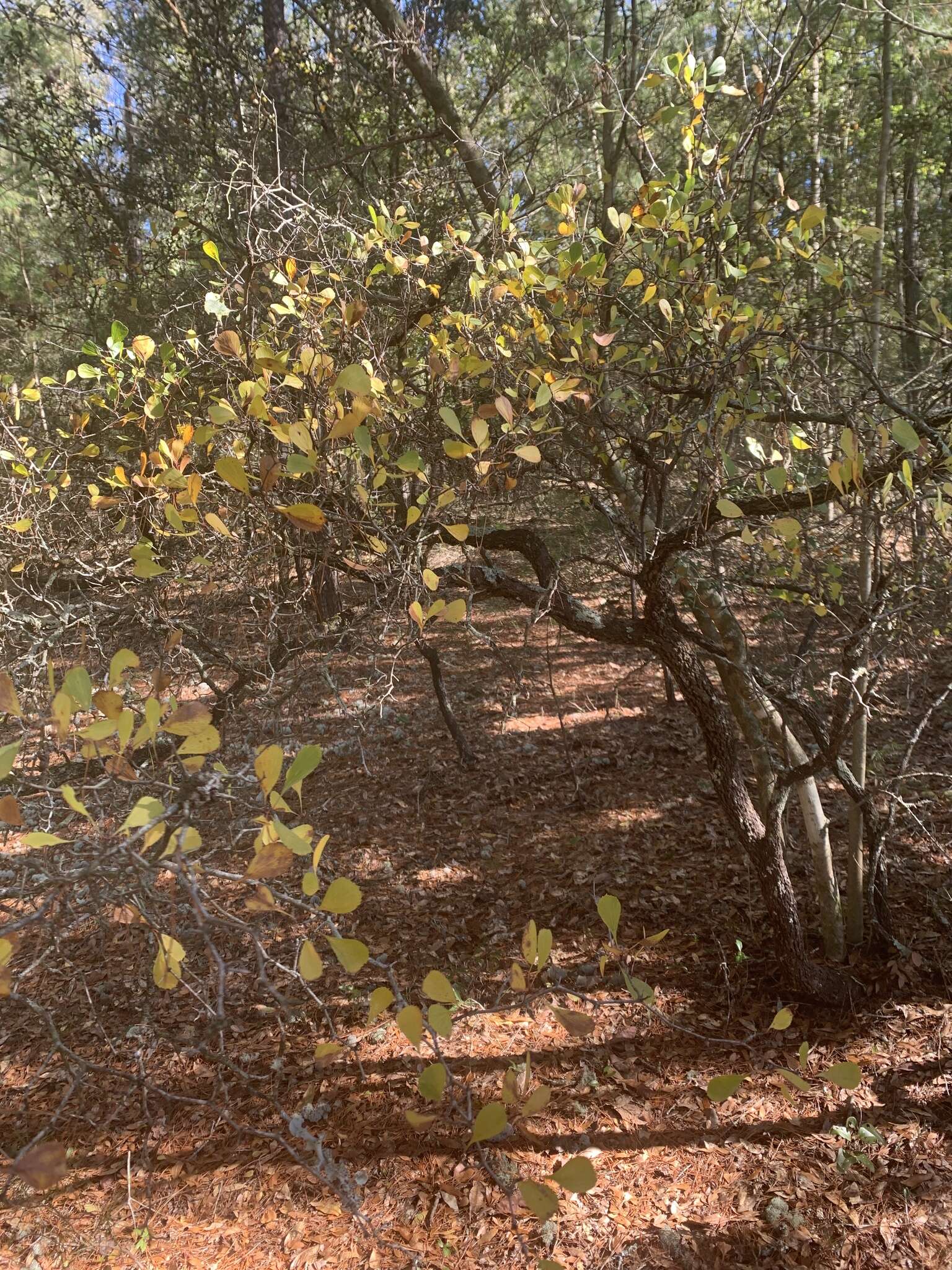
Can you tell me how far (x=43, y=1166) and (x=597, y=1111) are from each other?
2.54 meters

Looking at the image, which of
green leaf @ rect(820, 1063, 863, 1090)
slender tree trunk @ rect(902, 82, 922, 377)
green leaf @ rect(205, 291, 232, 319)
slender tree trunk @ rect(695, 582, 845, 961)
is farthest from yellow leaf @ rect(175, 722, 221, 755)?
slender tree trunk @ rect(902, 82, 922, 377)

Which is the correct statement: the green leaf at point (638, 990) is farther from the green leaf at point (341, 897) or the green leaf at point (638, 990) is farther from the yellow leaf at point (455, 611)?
the yellow leaf at point (455, 611)

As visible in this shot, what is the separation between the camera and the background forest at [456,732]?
5.63 feet

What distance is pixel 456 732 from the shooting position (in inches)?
219

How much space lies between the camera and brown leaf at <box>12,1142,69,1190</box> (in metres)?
0.89

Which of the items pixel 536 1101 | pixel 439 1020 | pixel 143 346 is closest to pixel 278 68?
pixel 143 346

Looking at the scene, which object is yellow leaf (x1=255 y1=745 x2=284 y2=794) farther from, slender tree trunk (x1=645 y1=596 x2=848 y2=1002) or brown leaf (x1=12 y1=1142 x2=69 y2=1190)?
slender tree trunk (x1=645 y1=596 x2=848 y2=1002)

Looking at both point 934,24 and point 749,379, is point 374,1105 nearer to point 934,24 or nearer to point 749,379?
point 749,379

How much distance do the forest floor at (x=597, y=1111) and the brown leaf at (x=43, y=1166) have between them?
108 cm

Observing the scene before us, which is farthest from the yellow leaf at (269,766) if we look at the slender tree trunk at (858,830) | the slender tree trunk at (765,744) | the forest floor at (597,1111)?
the slender tree trunk at (858,830)

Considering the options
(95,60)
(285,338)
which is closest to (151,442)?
(285,338)

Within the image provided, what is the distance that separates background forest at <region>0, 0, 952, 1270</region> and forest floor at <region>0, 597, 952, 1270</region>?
2 centimetres

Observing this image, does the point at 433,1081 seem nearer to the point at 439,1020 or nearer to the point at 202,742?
the point at 439,1020

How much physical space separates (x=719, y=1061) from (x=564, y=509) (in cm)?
340
